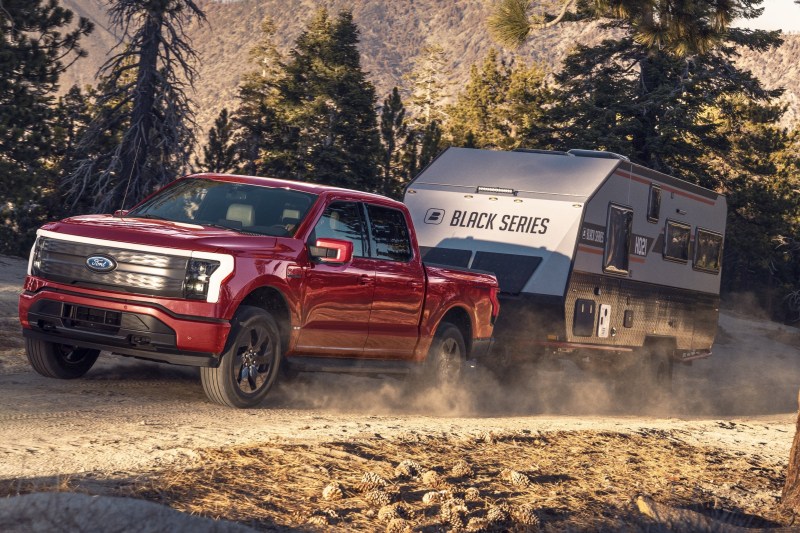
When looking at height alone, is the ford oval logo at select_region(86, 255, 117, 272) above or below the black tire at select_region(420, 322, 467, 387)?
above

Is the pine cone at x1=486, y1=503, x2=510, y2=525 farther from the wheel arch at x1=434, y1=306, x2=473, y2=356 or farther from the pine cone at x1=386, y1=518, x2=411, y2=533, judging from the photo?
the wheel arch at x1=434, y1=306, x2=473, y2=356

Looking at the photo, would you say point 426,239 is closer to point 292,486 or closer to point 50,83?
point 292,486

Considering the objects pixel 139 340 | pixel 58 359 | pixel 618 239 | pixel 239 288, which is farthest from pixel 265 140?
Answer: pixel 139 340

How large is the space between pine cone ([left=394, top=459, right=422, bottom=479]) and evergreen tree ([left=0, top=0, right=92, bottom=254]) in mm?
22114

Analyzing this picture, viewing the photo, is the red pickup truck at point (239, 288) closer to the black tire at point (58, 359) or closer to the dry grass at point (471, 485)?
the black tire at point (58, 359)

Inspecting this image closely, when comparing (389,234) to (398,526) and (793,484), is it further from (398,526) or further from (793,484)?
(398,526)

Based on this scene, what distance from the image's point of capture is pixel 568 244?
14555 mm

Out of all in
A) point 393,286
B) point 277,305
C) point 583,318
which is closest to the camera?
point 277,305

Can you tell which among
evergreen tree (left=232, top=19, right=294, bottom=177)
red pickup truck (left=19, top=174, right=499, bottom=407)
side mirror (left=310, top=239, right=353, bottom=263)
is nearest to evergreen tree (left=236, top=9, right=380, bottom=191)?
evergreen tree (left=232, top=19, right=294, bottom=177)

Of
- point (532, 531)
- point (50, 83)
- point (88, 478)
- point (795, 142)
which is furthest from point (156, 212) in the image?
point (795, 142)

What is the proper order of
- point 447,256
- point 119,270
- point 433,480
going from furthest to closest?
point 447,256 → point 119,270 → point 433,480

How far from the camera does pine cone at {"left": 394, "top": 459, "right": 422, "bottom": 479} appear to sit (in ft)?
23.0

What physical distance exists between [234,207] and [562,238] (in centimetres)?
583

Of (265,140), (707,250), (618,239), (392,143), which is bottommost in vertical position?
(618,239)
